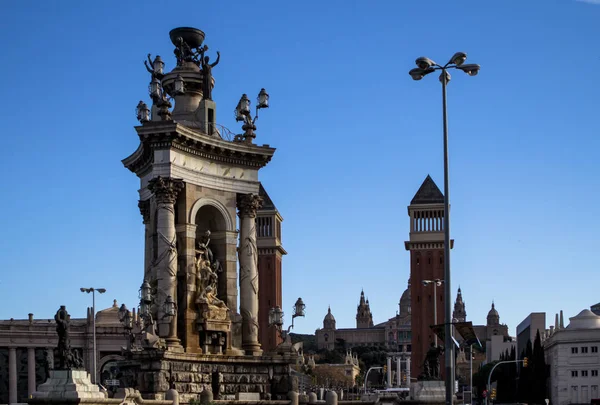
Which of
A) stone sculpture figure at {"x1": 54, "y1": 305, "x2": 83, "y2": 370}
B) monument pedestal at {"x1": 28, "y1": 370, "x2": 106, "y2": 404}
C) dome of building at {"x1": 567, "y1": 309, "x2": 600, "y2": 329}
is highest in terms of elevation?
stone sculpture figure at {"x1": 54, "y1": 305, "x2": 83, "y2": 370}

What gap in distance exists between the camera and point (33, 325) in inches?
4626

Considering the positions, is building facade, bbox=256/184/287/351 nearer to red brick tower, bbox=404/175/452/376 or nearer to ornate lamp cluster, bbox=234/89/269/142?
red brick tower, bbox=404/175/452/376

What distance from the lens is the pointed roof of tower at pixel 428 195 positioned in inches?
6083

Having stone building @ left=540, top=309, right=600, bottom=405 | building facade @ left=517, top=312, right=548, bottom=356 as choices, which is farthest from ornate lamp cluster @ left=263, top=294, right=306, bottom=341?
building facade @ left=517, top=312, right=548, bottom=356

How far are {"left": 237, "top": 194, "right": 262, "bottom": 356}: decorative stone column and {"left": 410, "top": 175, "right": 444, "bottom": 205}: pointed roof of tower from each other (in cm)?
11415

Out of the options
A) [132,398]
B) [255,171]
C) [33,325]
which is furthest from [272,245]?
[132,398]

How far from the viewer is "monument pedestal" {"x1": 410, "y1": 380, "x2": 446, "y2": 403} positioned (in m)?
37.4

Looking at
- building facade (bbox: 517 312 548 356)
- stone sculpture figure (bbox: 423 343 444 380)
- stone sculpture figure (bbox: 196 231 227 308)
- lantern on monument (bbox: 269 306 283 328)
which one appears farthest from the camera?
building facade (bbox: 517 312 548 356)

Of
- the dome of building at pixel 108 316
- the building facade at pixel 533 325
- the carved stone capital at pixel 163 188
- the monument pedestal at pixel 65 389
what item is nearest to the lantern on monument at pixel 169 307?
the carved stone capital at pixel 163 188

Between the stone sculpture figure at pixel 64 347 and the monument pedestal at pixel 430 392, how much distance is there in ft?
48.5

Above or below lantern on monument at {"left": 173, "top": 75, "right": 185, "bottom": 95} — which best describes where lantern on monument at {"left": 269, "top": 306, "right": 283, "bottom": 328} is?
below

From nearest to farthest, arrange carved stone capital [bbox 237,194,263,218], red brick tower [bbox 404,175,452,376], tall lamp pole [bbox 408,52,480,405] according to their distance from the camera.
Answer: tall lamp pole [bbox 408,52,480,405] → carved stone capital [bbox 237,194,263,218] → red brick tower [bbox 404,175,452,376]

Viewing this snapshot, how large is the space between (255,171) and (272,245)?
113 metres

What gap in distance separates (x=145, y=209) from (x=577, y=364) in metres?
91.8
